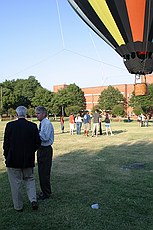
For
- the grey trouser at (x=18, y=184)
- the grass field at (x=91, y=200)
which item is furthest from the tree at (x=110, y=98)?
the grey trouser at (x=18, y=184)

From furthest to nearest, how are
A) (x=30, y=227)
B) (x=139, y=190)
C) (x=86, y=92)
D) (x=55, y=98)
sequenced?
(x=86, y=92), (x=55, y=98), (x=139, y=190), (x=30, y=227)

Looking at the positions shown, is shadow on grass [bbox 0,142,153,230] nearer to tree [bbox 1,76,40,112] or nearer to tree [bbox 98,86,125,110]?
tree [bbox 1,76,40,112]

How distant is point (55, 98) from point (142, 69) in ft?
188

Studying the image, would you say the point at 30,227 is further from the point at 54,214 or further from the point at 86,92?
the point at 86,92

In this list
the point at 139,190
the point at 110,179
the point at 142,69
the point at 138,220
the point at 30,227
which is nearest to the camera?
the point at 30,227

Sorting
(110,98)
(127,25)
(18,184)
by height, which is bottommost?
(18,184)

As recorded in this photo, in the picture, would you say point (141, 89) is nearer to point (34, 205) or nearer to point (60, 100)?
point (34, 205)

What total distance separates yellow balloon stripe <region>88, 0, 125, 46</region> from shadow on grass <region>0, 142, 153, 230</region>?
3.34 meters

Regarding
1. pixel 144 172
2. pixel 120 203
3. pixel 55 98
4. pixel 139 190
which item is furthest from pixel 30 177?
pixel 55 98

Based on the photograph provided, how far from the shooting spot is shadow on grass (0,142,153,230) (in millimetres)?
4180

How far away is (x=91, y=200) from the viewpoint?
5.23m

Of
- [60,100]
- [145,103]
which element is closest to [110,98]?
[60,100]

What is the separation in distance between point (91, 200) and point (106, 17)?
14.6 feet

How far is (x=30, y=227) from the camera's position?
13.2 feet
